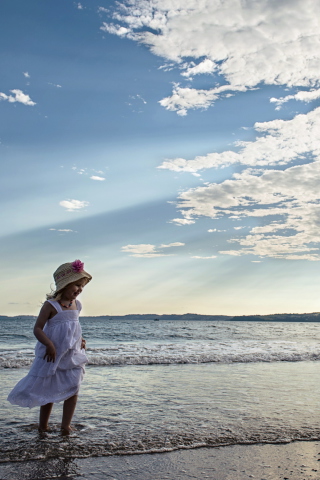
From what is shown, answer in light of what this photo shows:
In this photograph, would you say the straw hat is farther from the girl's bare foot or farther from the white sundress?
the girl's bare foot

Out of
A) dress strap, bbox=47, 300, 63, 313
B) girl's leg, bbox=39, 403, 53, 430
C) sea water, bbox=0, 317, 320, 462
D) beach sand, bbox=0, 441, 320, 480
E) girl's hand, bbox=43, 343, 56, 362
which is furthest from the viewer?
girl's leg, bbox=39, 403, 53, 430

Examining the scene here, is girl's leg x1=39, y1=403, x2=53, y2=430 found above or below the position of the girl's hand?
below

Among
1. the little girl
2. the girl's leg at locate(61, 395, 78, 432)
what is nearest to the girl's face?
the little girl

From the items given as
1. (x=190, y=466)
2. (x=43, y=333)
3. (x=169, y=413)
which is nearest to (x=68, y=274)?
(x=43, y=333)

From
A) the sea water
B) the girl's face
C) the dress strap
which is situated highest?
the girl's face

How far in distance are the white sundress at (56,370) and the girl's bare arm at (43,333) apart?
2.4 inches

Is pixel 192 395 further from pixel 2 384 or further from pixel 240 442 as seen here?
pixel 2 384

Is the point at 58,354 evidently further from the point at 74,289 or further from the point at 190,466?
the point at 190,466

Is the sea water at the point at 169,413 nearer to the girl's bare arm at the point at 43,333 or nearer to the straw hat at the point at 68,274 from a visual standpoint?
the girl's bare arm at the point at 43,333

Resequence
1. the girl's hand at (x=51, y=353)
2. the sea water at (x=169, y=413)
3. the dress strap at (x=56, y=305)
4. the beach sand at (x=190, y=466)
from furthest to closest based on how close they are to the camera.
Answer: the dress strap at (x=56, y=305) → the girl's hand at (x=51, y=353) → the sea water at (x=169, y=413) → the beach sand at (x=190, y=466)

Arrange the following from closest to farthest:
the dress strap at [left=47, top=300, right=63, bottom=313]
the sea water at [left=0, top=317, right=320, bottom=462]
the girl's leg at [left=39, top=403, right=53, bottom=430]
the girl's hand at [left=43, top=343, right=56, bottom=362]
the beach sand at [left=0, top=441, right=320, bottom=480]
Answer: the beach sand at [left=0, top=441, right=320, bottom=480] → the sea water at [left=0, top=317, right=320, bottom=462] → the girl's hand at [left=43, top=343, right=56, bottom=362] → the dress strap at [left=47, top=300, right=63, bottom=313] → the girl's leg at [left=39, top=403, right=53, bottom=430]

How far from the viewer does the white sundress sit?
4.19 m

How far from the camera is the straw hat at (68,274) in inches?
170

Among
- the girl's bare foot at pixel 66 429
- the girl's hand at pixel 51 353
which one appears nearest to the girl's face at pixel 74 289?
the girl's hand at pixel 51 353
